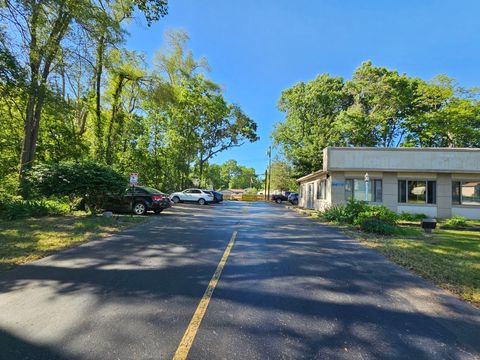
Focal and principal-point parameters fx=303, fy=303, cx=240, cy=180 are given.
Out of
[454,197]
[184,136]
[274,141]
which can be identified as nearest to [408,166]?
[454,197]

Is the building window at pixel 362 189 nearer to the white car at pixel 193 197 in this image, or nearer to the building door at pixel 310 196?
the building door at pixel 310 196

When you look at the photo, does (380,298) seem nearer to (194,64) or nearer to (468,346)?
(468,346)

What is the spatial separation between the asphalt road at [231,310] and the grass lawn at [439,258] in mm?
406

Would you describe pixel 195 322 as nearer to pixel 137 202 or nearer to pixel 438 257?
pixel 438 257

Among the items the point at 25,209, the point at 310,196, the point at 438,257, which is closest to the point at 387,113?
the point at 310,196

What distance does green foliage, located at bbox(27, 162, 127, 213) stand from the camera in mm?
12766

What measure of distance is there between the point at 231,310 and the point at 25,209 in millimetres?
12071

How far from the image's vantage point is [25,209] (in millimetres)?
12352

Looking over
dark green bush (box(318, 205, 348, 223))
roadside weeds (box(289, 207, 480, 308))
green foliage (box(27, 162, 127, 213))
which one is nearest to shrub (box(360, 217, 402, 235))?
roadside weeds (box(289, 207, 480, 308))

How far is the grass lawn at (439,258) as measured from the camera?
5375mm

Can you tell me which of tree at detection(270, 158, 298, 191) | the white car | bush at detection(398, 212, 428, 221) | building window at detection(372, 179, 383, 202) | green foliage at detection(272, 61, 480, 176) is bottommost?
bush at detection(398, 212, 428, 221)

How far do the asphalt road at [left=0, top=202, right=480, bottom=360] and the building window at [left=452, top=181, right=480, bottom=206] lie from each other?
53.4ft

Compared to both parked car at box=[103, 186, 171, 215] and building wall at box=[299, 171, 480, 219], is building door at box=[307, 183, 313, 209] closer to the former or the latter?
building wall at box=[299, 171, 480, 219]

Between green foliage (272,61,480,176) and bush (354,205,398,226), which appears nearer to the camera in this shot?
bush (354,205,398,226)
